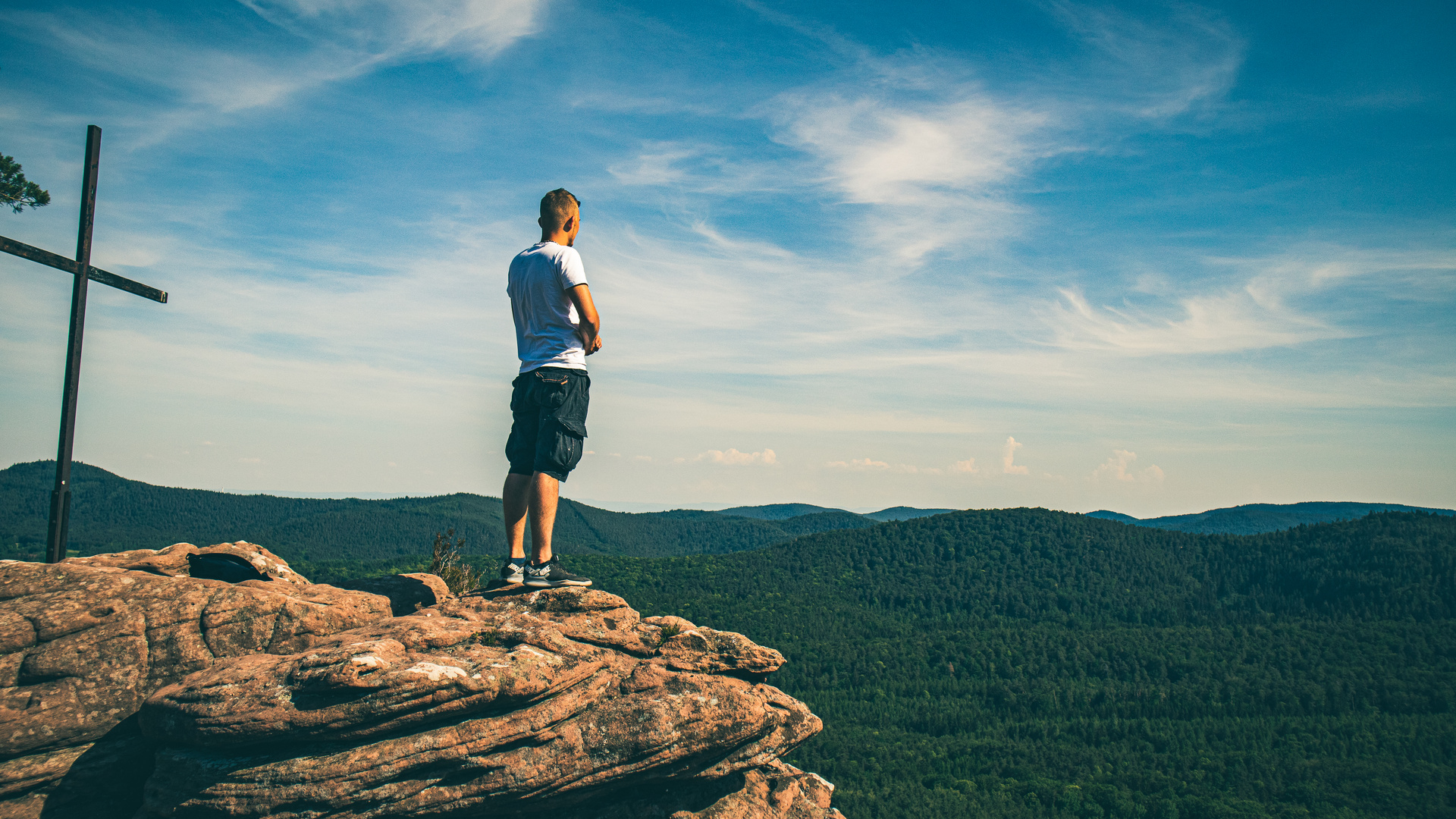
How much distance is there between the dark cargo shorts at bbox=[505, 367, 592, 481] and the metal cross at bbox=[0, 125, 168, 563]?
25.0 feet

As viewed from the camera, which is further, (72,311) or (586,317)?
(72,311)

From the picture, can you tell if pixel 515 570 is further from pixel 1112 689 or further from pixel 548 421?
pixel 1112 689

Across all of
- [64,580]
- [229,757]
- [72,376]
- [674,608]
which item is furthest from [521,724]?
[674,608]

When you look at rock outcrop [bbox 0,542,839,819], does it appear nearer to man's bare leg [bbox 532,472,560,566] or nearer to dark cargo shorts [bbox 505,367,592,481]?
man's bare leg [bbox 532,472,560,566]

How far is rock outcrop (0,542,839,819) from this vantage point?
35.4 feet

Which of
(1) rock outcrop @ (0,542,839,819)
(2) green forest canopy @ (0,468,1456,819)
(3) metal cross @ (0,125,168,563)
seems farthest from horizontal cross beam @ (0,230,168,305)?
(2) green forest canopy @ (0,468,1456,819)

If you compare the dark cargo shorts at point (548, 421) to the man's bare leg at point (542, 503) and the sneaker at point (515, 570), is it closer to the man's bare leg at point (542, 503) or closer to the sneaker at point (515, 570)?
the man's bare leg at point (542, 503)

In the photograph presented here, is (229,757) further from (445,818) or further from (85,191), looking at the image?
(85,191)

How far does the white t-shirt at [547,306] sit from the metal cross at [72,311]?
7959 millimetres

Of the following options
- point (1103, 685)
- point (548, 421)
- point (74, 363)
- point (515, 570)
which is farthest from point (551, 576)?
point (1103, 685)

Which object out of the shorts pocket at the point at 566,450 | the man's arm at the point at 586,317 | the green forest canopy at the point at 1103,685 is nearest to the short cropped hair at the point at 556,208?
the man's arm at the point at 586,317

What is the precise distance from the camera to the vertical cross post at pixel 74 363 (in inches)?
513

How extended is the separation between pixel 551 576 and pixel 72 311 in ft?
31.2

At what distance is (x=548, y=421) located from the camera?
37.8ft
